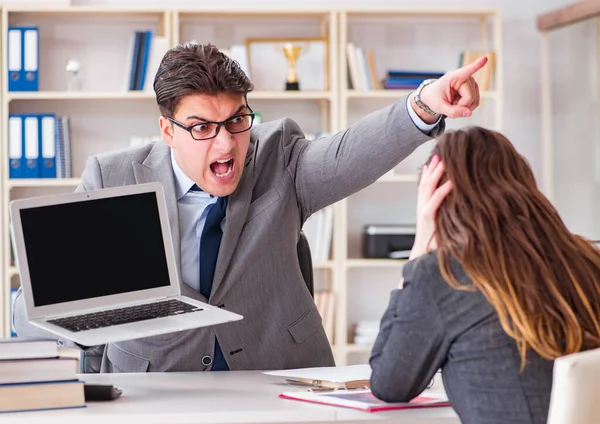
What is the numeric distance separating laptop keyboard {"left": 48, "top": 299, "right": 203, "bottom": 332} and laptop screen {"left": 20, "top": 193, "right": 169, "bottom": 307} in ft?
0.13

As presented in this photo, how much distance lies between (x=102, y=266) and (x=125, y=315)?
11 centimetres

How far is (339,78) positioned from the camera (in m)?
4.57

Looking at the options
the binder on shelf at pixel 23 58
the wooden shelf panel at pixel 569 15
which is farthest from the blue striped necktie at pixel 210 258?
the wooden shelf panel at pixel 569 15

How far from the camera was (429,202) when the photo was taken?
1528 millimetres

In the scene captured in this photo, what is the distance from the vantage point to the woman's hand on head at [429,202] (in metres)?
1.51

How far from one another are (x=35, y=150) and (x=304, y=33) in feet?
4.81

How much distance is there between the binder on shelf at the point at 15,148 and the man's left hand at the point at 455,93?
9.39ft

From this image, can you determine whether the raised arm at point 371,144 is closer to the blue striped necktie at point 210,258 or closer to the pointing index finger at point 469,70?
the pointing index finger at point 469,70

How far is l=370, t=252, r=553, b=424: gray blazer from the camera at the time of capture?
1390mm

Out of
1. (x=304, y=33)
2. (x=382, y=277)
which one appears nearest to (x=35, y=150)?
(x=304, y=33)

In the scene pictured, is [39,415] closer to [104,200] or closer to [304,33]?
[104,200]

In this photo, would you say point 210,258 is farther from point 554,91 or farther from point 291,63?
point 554,91

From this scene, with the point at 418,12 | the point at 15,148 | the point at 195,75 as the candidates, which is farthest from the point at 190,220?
the point at 418,12

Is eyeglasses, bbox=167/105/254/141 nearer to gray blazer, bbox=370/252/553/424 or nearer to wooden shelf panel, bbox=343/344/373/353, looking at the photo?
gray blazer, bbox=370/252/553/424
